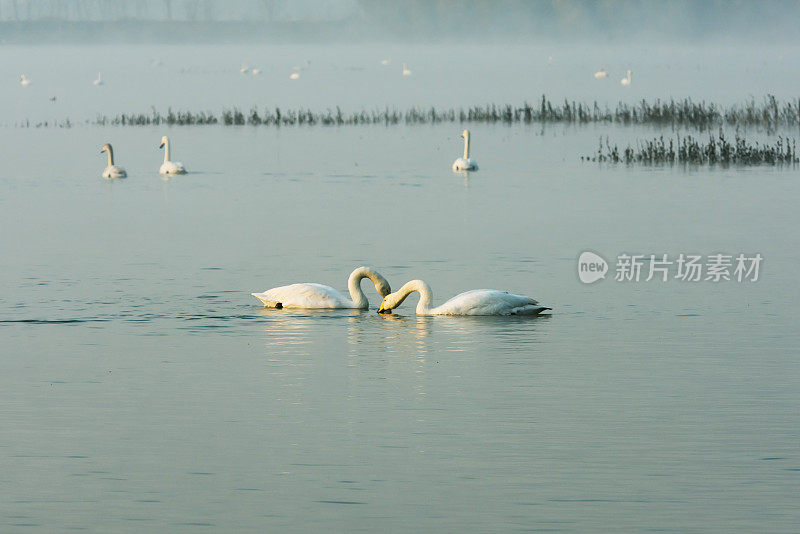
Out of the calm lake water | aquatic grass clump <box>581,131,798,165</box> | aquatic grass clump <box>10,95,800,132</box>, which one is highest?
aquatic grass clump <box>10,95,800,132</box>

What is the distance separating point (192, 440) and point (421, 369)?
3109 mm

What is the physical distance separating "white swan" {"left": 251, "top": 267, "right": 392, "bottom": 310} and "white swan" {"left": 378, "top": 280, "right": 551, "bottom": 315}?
61cm

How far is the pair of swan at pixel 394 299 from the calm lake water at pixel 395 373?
16 cm

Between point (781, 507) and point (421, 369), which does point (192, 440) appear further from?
point (781, 507)

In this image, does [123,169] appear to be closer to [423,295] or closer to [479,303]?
[423,295]

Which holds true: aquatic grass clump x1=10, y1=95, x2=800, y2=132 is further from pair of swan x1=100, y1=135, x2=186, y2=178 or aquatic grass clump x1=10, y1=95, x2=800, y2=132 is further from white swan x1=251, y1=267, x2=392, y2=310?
white swan x1=251, y1=267, x2=392, y2=310

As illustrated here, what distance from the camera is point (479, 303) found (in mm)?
16891

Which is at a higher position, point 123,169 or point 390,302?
point 123,169

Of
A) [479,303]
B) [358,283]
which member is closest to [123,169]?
[358,283]

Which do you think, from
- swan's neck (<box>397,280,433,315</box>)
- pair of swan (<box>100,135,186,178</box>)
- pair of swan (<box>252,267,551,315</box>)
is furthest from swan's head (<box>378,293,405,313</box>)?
pair of swan (<box>100,135,186,178</box>)

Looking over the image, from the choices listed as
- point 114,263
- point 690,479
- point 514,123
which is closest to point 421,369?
point 690,479

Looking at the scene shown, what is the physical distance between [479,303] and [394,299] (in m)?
1.03

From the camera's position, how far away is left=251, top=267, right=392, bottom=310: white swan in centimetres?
1747

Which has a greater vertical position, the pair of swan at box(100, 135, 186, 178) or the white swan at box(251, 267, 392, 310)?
the pair of swan at box(100, 135, 186, 178)
